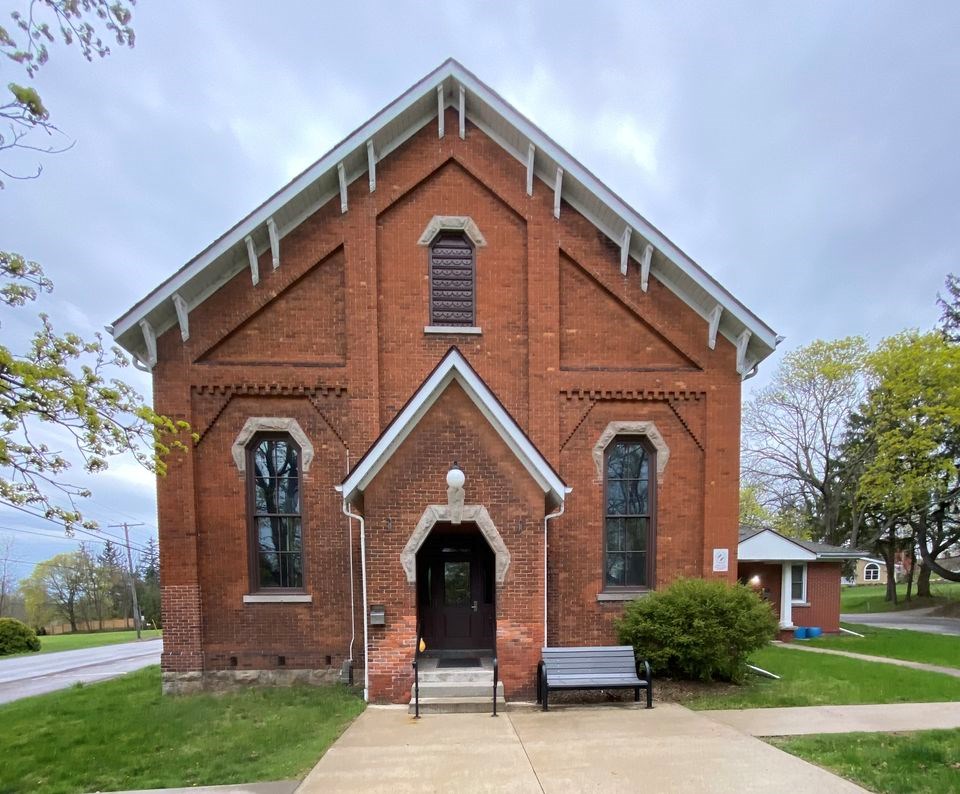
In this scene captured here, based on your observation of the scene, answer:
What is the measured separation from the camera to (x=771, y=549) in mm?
16734

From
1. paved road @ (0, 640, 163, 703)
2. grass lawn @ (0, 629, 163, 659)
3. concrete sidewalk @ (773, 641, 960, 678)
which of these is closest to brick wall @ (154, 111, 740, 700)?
concrete sidewalk @ (773, 641, 960, 678)

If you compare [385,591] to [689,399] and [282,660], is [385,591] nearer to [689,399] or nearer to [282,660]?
[282,660]

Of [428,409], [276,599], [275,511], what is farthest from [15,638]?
[428,409]

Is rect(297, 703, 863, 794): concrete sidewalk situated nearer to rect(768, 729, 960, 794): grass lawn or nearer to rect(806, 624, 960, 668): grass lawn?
rect(768, 729, 960, 794): grass lawn

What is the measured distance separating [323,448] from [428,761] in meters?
5.79

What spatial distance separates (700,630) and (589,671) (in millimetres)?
2088

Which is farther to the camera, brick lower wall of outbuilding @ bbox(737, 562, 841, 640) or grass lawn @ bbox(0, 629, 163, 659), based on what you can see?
grass lawn @ bbox(0, 629, 163, 659)

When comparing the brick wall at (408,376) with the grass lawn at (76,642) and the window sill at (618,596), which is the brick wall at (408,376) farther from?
the grass lawn at (76,642)

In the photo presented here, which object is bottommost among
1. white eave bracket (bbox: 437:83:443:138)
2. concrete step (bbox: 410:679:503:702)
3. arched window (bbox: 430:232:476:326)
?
concrete step (bbox: 410:679:503:702)

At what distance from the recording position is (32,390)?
5.45 m

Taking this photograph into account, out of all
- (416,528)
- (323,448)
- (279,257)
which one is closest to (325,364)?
(323,448)

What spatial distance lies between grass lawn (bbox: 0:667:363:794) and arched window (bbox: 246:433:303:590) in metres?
2.03

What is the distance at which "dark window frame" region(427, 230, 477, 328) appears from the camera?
10211 mm

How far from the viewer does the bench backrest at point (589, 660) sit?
7.71 metres
